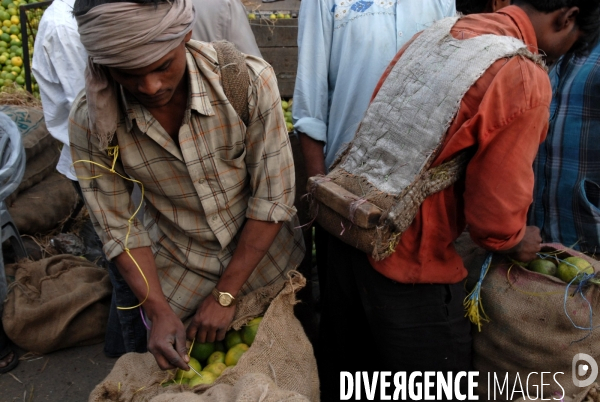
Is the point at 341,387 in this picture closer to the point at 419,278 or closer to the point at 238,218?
the point at 419,278

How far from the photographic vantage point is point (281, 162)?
192 centimetres

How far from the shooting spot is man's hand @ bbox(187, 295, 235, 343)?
1.94 m

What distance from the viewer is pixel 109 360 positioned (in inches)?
134

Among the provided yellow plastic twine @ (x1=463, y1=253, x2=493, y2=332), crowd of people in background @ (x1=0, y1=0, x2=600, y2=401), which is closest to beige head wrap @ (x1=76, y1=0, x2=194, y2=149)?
crowd of people in background @ (x1=0, y1=0, x2=600, y2=401)

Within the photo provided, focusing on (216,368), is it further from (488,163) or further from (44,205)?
(44,205)

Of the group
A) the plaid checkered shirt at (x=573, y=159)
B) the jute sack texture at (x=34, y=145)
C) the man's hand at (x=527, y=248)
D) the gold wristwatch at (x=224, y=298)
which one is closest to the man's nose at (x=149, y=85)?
the gold wristwatch at (x=224, y=298)

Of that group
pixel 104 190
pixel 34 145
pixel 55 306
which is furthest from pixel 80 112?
pixel 34 145

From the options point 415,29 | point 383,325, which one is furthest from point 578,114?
point 383,325

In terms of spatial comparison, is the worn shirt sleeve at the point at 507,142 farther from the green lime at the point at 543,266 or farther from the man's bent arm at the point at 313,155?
the man's bent arm at the point at 313,155

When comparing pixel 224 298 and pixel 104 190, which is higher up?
pixel 104 190

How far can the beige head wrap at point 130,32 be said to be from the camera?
1.50 meters

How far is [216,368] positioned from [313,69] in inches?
54.3

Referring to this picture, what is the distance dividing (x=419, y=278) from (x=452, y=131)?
1.75ft

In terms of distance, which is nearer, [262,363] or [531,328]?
[262,363]
